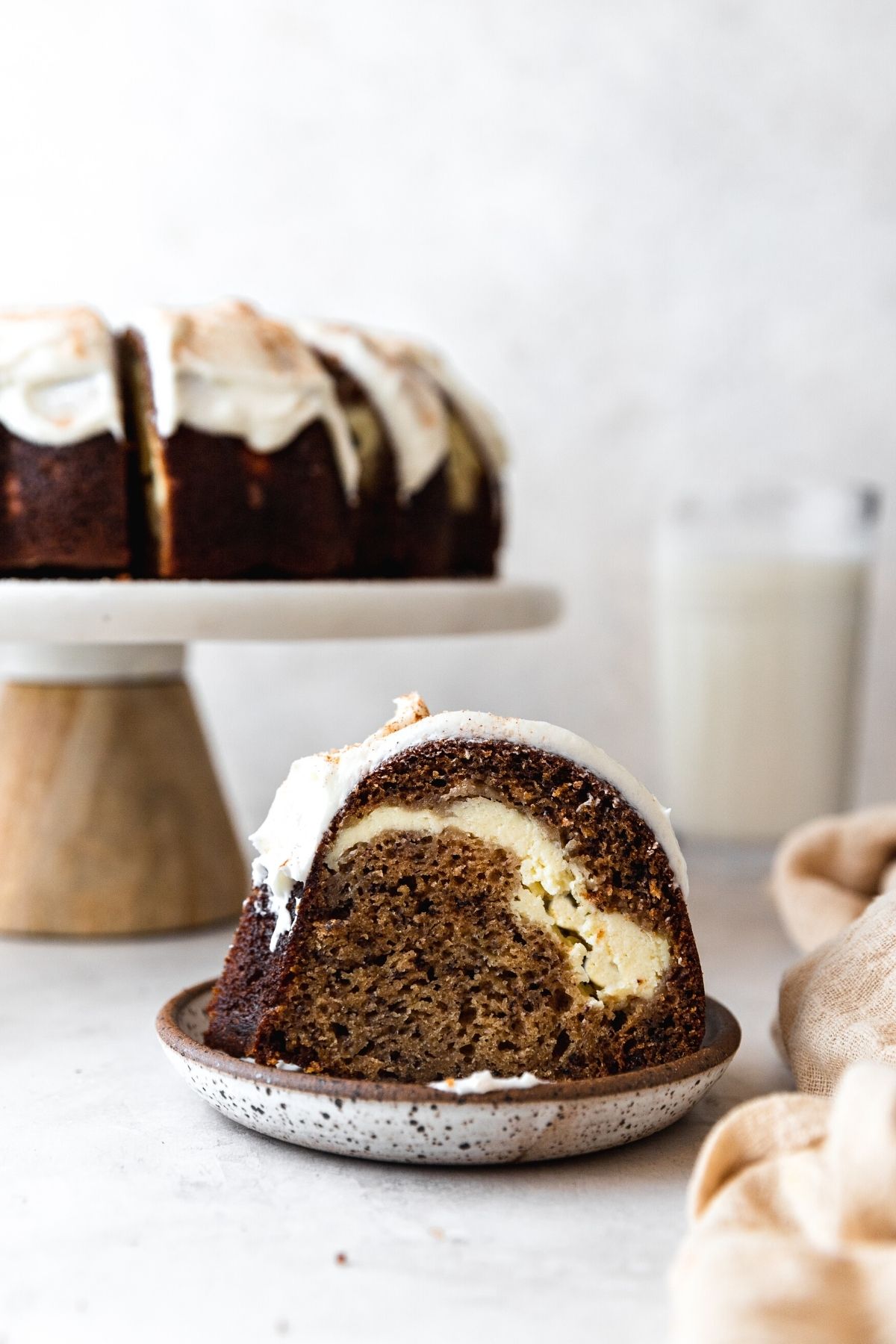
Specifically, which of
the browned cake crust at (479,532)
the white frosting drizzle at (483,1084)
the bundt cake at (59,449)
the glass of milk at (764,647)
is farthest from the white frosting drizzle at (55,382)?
the glass of milk at (764,647)

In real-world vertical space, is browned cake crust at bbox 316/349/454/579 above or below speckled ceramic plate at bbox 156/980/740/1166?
above

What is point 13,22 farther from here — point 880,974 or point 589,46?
point 880,974

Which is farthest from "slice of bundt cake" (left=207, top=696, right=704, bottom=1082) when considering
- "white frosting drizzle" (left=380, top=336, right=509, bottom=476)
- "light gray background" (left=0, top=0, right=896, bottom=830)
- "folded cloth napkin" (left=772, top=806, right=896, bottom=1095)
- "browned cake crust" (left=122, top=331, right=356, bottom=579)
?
"light gray background" (left=0, top=0, right=896, bottom=830)

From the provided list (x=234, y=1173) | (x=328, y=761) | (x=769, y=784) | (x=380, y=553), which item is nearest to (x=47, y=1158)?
(x=234, y=1173)

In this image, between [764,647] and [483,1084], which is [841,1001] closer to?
[483,1084]

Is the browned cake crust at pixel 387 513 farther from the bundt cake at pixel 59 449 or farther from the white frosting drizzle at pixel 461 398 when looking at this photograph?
the bundt cake at pixel 59 449

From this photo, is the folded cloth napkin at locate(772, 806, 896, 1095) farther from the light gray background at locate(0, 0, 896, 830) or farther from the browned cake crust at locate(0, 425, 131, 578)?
the light gray background at locate(0, 0, 896, 830)
